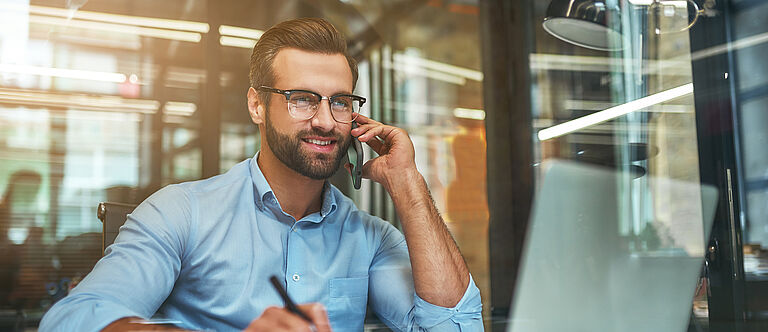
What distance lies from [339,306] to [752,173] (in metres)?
1.01

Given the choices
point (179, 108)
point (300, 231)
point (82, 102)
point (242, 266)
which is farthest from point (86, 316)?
point (82, 102)

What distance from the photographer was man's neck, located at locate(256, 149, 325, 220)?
95cm

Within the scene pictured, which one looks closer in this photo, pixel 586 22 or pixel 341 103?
pixel 341 103

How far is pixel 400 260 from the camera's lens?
3.08 ft

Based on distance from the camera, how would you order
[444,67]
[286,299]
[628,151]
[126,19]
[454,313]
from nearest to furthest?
[286,299] < [454,313] < [628,151] < [126,19] < [444,67]

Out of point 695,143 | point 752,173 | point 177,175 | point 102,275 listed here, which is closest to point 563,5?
point 695,143

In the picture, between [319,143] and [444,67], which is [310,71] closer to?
[319,143]

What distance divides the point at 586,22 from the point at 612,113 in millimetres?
295

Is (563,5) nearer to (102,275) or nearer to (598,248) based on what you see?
(598,248)

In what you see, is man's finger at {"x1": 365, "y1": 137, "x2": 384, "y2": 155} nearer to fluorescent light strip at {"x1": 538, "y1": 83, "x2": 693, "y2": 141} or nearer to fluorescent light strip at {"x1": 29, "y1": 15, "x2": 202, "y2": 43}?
fluorescent light strip at {"x1": 538, "y1": 83, "x2": 693, "y2": 141}

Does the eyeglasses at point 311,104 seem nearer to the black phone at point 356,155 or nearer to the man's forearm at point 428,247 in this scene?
the black phone at point 356,155

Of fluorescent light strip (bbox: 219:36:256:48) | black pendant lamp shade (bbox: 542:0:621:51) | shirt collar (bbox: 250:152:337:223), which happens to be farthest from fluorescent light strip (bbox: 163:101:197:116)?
black pendant lamp shade (bbox: 542:0:621:51)

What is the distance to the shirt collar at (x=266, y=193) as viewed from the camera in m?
0.93

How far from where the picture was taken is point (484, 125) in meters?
2.85
